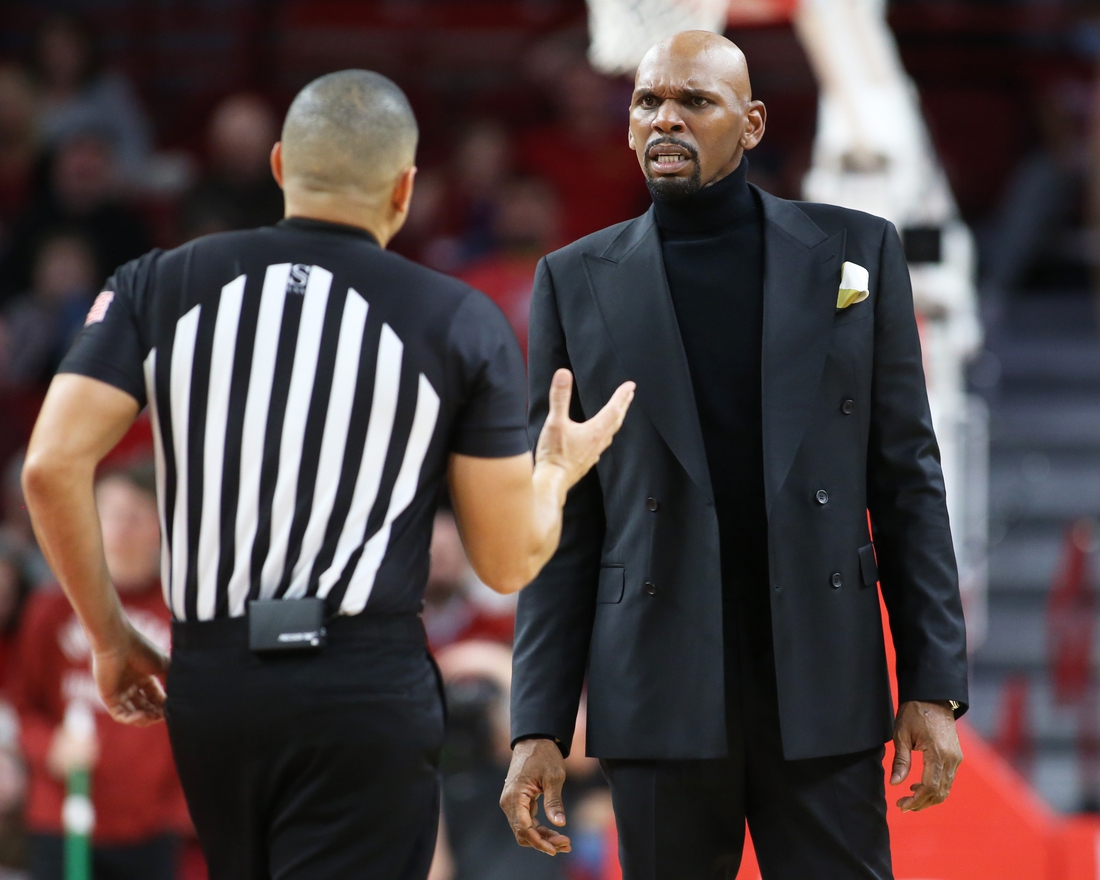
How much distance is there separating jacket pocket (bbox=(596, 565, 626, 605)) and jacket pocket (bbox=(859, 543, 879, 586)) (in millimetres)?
421

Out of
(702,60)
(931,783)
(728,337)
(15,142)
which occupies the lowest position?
(931,783)

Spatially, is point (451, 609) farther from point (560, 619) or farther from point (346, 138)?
point (346, 138)

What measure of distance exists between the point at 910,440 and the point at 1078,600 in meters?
6.31

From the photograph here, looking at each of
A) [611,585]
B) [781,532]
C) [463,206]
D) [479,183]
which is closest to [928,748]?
[781,532]

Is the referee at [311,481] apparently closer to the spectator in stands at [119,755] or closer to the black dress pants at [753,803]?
the black dress pants at [753,803]

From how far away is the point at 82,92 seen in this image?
10.7 m

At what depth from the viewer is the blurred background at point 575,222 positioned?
5754mm

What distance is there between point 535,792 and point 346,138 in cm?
120

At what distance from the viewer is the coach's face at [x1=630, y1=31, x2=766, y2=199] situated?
2836 mm

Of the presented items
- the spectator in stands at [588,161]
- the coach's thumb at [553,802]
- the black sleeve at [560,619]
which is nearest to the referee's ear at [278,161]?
the black sleeve at [560,619]

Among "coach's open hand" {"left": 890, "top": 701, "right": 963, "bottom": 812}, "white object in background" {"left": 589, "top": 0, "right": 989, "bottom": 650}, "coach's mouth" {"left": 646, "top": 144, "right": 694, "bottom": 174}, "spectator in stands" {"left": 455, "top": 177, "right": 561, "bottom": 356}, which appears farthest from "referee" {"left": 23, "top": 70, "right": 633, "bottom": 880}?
"spectator in stands" {"left": 455, "top": 177, "right": 561, "bottom": 356}

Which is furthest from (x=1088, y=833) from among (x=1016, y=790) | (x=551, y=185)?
(x=551, y=185)

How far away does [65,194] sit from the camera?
10.1m

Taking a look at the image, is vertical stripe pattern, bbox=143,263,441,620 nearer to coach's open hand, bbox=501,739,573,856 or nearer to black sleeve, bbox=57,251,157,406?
black sleeve, bbox=57,251,157,406
